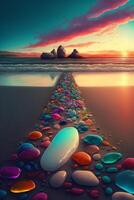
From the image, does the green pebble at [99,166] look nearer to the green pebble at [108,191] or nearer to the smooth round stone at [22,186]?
the green pebble at [108,191]

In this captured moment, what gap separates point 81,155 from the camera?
A: 78.5 inches

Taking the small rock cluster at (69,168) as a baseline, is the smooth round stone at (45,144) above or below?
above

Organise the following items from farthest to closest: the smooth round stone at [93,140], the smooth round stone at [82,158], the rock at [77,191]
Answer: the smooth round stone at [93,140] → the smooth round stone at [82,158] → the rock at [77,191]

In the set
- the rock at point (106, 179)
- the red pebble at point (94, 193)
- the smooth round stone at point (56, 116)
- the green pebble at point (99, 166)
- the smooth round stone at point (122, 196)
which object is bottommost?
the red pebble at point (94, 193)

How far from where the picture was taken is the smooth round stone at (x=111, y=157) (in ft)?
6.45

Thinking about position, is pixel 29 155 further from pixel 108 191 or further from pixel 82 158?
pixel 108 191

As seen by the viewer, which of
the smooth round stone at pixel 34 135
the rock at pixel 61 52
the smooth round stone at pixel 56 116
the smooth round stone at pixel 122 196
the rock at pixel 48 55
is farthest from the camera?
the rock at pixel 48 55

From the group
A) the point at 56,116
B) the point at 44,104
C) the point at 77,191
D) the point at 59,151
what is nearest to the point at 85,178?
the point at 77,191

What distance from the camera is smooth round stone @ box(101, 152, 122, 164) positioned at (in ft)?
6.45

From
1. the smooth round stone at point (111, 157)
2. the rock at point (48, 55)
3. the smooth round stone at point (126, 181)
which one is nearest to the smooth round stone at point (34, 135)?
the smooth round stone at point (111, 157)

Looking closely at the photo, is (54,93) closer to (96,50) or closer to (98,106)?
(98,106)

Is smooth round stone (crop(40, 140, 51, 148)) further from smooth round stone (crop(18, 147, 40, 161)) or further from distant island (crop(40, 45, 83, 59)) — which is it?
distant island (crop(40, 45, 83, 59))

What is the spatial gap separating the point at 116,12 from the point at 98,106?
665cm

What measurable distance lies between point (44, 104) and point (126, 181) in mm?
2243
